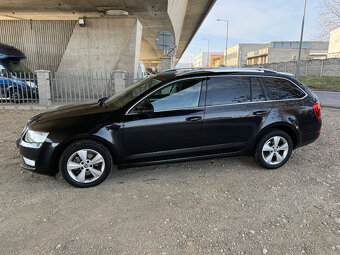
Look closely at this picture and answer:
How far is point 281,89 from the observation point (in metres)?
4.18

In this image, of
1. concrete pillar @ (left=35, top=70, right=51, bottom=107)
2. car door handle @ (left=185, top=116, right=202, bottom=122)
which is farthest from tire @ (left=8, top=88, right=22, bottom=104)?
car door handle @ (left=185, top=116, right=202, bottom=122)

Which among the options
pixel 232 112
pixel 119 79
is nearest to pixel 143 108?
pixel 232 112

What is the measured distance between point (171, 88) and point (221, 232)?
2080 mm

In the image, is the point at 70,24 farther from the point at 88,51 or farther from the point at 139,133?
the point at 139,133

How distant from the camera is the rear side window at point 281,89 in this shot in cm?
412

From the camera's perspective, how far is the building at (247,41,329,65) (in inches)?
2509

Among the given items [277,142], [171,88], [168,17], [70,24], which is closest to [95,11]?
[70,24]

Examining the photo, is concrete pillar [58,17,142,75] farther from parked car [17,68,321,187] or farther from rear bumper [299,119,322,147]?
rear bumper [299,119,322,147]

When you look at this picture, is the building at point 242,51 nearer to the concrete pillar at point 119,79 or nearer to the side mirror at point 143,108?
the concrete pillar at point 119,79

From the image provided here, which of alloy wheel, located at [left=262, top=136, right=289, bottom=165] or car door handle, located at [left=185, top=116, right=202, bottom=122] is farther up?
car door handle, located at [left=185, top=116, right=202, bottom=122]

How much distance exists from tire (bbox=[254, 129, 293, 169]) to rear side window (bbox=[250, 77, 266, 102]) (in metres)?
0.59

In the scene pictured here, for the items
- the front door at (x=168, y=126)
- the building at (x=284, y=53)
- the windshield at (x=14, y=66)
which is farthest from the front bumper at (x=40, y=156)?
the building at (x=284, y=53)

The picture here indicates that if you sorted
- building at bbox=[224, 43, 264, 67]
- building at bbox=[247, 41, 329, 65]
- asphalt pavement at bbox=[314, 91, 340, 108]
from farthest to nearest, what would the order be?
building at bbox=[224, 43, 264, 67] → building at bbox=[247, 41, 329, 65] → asphalt pavement at bbox=[314, 91, 340, 108]

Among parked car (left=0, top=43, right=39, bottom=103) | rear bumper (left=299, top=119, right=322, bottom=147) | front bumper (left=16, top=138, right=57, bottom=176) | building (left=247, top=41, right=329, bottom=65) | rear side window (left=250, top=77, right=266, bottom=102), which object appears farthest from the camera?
building (left=247, top=41, right=329, bottom=65)
